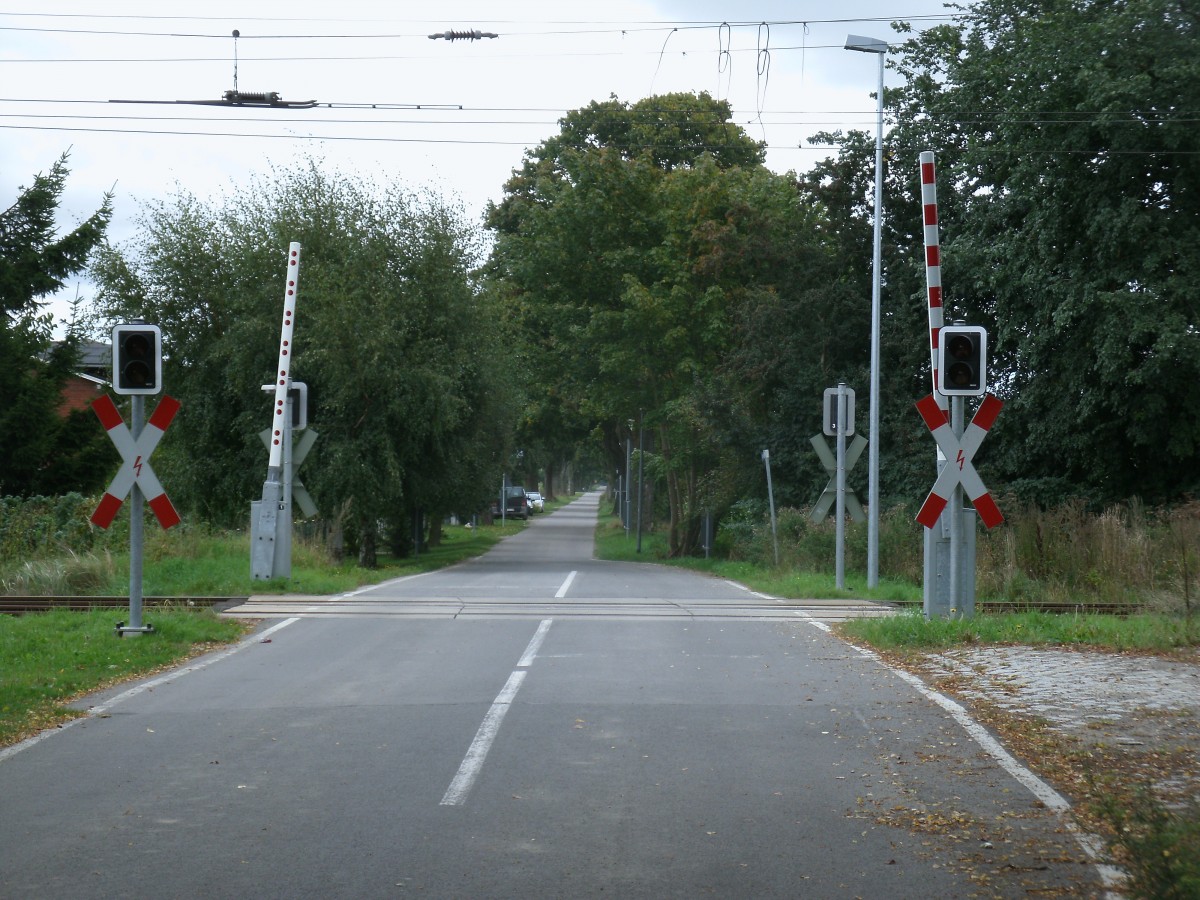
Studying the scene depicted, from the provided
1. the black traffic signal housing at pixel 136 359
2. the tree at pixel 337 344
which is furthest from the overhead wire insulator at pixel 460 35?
the tree at pixel 337 344

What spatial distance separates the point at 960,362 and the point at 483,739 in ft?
23.3

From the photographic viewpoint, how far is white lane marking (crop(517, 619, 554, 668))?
1188 centimetres

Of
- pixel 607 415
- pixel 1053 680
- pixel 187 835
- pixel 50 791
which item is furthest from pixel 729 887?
pixel 607 415

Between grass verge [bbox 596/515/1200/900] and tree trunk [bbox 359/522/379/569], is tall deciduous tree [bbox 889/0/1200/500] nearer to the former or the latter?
grass verge [bbox 596/515/1200/900]

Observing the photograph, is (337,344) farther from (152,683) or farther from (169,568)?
(152,683)

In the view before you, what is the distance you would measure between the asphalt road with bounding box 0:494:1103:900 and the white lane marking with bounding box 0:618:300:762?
66 mm

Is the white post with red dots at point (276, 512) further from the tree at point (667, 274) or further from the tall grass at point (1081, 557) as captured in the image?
the tree at point (667, 274)

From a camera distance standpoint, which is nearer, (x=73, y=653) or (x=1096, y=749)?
(x=1096, y=749)

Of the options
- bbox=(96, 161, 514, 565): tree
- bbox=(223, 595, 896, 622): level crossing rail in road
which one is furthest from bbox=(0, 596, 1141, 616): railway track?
bbox=(96, 161, 514, 565): tree

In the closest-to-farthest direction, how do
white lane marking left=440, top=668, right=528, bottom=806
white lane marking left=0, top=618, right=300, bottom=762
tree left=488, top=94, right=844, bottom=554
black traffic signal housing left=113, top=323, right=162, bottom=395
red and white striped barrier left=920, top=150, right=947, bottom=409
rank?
white lane marking left=440, top=668, right=528, bottom=806, white lane marking left=0, top=618, right=300, bottom=762, black traffic signal housing left=113, top=323, right=162, bottom=395, red and white striped barrier left=920, top=150, right=947, bottom=409, tree left=488, top=94, right=844, bottom=554

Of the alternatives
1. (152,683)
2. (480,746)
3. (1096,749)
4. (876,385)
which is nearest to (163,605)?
(152,683)

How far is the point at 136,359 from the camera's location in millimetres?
12781

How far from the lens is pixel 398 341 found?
31.7 metres

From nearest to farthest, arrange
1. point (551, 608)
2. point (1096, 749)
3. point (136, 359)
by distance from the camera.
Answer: point (1096, 749), point (136, 359), point (551, 608)
